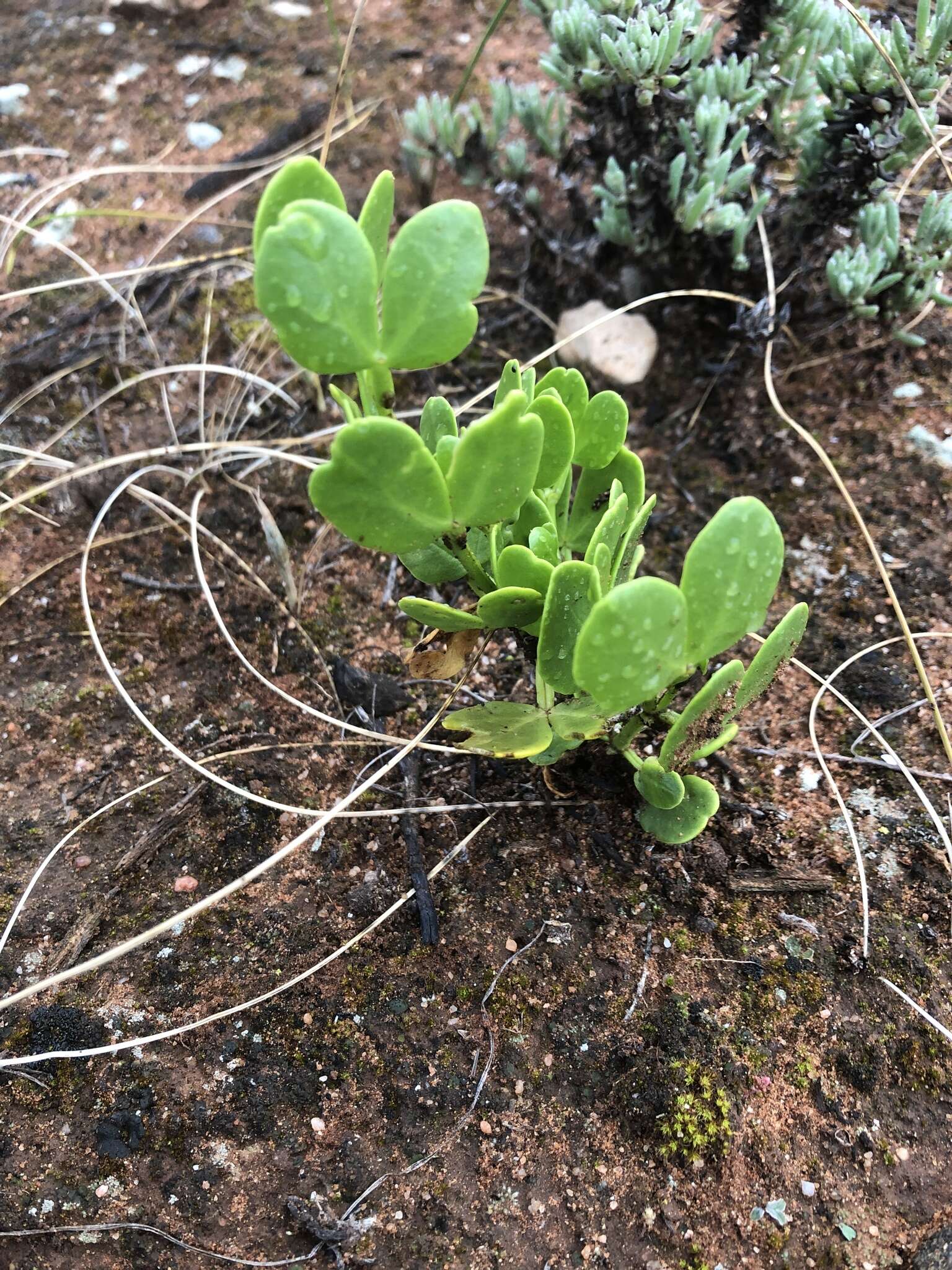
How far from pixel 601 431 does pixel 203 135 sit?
1878mm

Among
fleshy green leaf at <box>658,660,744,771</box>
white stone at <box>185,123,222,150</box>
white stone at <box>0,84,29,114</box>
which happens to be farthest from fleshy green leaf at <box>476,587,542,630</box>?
white stone at <box>0,84,29,114</box>

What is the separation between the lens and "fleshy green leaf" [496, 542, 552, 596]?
0.97 m

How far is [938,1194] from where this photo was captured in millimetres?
946

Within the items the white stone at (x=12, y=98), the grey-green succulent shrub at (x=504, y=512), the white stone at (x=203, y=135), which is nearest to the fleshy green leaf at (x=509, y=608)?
the grey-green succulent shrub at (x=504, y=512)

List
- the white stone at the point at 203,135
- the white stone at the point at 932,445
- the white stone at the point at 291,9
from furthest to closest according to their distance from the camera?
1. the white stone at the point at 291,9
2. the white stone at the point at 203,135
3. the white stone at the point at 932,445

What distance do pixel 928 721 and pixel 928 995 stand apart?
1.41 ft

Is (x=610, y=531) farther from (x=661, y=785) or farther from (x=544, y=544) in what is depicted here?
(x=661, y=785)

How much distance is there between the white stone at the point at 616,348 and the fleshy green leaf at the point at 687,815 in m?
1.04

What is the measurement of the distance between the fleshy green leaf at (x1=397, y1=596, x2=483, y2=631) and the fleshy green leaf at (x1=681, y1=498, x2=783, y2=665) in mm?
266

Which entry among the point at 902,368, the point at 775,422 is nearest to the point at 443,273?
the point at 775,422

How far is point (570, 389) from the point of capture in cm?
112

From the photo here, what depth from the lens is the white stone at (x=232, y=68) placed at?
99.9 inches

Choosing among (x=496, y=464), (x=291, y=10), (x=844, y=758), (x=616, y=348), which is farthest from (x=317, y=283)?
(x=291, y=10)

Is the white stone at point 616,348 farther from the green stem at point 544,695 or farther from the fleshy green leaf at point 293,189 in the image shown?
the fleshy green leaf at point 293,189
